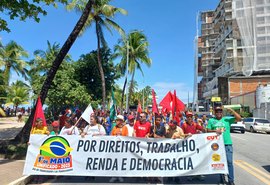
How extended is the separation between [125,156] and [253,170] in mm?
3981

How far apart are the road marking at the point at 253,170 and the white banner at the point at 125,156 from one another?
1363 mm

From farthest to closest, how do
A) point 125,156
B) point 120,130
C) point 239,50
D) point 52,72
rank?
point 239,50, point 52,72, point 120,130, point 125,156

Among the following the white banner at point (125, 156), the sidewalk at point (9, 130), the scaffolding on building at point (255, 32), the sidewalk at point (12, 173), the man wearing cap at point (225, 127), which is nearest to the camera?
the sidewalk at point (12, 173)

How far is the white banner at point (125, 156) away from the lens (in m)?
7.61

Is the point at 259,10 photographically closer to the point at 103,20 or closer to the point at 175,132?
the point at 103,20

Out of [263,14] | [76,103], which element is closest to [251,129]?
[76,103]

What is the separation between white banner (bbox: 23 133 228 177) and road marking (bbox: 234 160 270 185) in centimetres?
136

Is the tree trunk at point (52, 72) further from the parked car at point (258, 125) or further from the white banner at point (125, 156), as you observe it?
the parked car at point (258, 125)

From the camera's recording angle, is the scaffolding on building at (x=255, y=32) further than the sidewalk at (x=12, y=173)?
Yes

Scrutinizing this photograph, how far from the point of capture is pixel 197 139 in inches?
305

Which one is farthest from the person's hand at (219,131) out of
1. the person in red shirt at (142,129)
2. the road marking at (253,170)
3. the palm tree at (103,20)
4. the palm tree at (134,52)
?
the palm tree at (134,52)

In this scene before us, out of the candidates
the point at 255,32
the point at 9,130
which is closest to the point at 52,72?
the point at 9,130

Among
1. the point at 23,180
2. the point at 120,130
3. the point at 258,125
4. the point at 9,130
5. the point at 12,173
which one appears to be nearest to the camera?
the point at 23,180

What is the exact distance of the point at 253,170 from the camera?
364 inches
